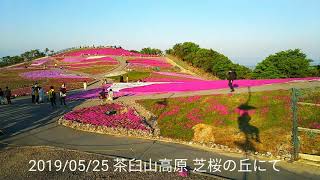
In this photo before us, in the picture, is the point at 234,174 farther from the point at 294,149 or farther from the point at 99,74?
the point at 99,74

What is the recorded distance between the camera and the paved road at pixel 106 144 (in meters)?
14.7

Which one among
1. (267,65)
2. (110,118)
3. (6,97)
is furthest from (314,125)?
(267,65)

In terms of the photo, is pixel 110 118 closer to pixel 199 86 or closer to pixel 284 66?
pixel 199 86

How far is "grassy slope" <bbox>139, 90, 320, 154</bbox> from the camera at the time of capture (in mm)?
22266

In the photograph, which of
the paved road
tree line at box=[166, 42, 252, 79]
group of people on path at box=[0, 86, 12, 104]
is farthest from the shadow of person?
tree line at box=[166, 42, 252, 79]

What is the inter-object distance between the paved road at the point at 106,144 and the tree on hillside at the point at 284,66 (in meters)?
54.5

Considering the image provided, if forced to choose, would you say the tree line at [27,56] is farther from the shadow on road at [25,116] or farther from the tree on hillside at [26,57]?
the shadow on road at [25,116]

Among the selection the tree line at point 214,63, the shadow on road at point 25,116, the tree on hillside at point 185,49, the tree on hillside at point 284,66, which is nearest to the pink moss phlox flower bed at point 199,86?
the shadow on road at point 25,116

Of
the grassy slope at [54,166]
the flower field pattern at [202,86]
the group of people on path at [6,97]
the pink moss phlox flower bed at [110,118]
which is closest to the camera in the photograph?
the grassy slope at [54,166]

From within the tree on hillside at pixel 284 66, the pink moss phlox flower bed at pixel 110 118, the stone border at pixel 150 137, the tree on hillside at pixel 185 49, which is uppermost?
the tree on hillside at pixel 185 49

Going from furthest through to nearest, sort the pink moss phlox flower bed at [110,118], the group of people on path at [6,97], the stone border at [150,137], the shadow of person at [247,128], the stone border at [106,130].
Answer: the group of people on path at [6,97]
the pink moss phlox flower bed at [110,118]
the shadow of person at [247,128]
the stone border at [106,130]
the stone border at [150,137]

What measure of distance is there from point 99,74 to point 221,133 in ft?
178

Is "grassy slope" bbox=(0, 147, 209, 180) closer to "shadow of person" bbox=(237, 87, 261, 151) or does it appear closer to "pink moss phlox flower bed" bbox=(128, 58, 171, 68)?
"shadow of person" bbox=(237, 87, 261, 151)

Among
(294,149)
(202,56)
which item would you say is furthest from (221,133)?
(202,56)
